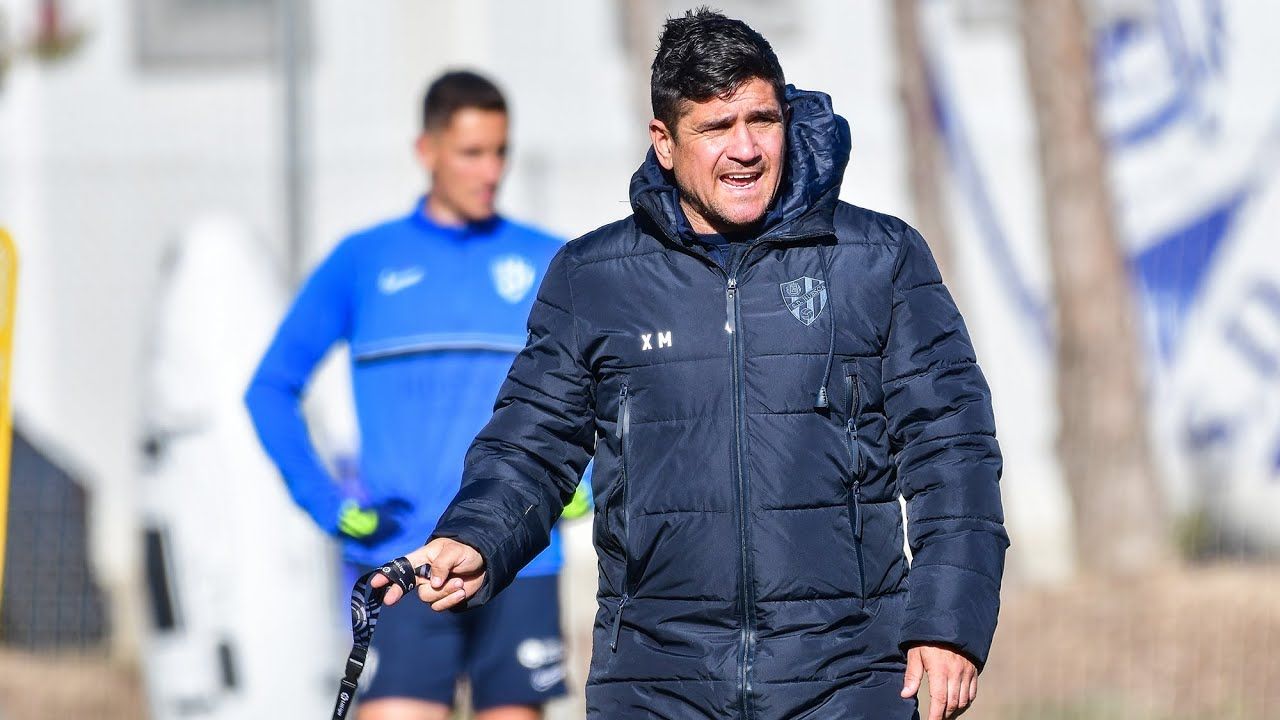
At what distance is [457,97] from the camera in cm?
490

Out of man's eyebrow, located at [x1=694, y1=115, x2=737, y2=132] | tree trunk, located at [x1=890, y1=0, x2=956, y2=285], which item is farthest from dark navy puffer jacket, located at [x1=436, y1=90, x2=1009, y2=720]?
tree trunk, located at [x1=890, y1=0, x2=956, y2=285]

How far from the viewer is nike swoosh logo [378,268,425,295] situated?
485 centimetres

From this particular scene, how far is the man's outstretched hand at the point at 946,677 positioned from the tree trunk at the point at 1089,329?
7.40 m

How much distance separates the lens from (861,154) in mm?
13305

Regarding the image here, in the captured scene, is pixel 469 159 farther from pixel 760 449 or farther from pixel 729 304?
pixel 760 449

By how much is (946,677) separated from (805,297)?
64cm

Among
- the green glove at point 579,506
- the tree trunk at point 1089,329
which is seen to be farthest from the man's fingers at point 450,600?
the tree trunk at point 1089,329

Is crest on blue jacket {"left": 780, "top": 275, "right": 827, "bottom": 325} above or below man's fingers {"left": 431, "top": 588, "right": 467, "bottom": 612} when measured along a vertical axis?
above

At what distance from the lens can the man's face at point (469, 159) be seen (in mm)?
4867

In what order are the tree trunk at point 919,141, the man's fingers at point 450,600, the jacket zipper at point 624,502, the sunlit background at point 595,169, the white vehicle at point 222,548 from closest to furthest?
1. the man's fingers at point 450,600
2. the jacket zipper at point 624,502
3. the white vehicle at point 222,548
4. the tree trunk at point 919,141
5. the sunlit background at point 595,169

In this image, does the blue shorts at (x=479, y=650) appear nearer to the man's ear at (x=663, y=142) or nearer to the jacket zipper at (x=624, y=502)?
the jacket zipper at (x=624, y=502)

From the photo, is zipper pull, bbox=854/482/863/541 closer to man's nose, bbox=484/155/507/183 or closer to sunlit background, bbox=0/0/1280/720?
man's nose, bbox=484/155/507/183

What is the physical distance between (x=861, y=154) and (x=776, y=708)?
1059cm

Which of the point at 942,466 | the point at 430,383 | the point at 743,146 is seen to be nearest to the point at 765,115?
the point at 743,146
